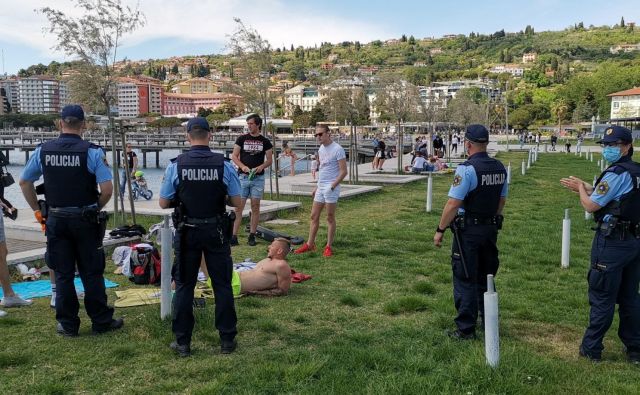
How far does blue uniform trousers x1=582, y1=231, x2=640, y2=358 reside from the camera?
4727mm

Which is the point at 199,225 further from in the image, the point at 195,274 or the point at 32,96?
the point at 32,96

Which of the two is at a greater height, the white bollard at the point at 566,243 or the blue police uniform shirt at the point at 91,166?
the blue police uniform shirt at the point at 91,166

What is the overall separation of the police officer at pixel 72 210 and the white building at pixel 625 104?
11530 cm

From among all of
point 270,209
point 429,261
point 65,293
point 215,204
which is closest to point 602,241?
point 215,204

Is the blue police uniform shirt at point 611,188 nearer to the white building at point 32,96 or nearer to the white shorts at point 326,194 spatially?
the white shorts at point 326,194

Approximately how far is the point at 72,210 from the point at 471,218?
353 centimetres

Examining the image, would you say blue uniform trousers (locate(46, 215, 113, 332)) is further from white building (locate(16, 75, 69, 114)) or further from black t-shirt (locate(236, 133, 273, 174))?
white building (locate(16, 75, 69, 114))

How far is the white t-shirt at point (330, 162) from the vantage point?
885 centimetres

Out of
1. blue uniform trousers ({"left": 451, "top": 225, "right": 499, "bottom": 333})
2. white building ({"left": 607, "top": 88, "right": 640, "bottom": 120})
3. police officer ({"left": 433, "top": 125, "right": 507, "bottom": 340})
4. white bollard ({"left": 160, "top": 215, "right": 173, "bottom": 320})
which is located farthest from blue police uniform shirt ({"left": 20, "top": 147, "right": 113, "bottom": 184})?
white building ({"left": 607, "top": 88, "right": 640, "bottom": 120})

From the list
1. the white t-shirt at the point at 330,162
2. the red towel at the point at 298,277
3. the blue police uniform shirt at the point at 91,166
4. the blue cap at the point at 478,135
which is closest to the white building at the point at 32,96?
the white t-shirt at the point at 330,162

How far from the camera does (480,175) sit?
17.0 ft

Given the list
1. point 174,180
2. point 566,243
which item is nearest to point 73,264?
point 174,180

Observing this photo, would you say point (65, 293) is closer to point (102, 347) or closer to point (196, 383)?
point (102, 347)

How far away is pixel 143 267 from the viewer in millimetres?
7414
